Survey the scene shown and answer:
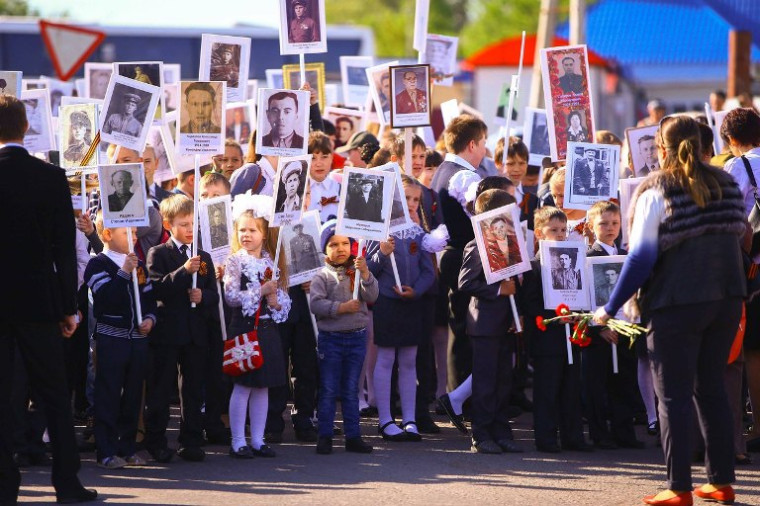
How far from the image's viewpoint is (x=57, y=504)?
7.34 metres

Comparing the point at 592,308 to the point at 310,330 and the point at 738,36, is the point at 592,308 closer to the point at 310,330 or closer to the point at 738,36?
the point at 310,330

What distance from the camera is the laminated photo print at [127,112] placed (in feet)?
30.6

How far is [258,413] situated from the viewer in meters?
8.96

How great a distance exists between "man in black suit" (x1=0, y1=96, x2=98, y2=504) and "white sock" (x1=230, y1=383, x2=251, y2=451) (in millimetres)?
1546

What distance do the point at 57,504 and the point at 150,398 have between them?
4.93 feet

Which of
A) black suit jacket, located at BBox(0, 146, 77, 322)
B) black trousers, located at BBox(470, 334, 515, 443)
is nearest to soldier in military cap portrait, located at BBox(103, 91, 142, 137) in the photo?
black suit jacket, located at BBox(0, 146, 77, 322)

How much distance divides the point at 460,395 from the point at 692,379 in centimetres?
285

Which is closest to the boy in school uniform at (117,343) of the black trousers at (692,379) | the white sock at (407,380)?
the white sock at (407,380)

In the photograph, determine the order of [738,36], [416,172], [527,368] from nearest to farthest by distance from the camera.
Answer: [416,172], [527,368], [738,36]

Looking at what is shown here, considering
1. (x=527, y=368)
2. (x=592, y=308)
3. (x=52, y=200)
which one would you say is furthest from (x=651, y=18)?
(x=52, y=200)

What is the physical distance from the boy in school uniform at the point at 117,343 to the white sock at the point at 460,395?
96.9 inches

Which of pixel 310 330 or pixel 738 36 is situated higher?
pixel 738 36

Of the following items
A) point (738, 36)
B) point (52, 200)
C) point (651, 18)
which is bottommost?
point (52, 200)

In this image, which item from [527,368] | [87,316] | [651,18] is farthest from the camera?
[651,18]
